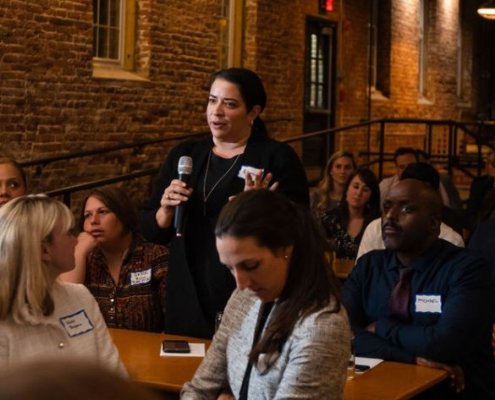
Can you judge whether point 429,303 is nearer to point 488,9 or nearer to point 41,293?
point 41,293

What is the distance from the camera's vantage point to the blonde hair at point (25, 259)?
2.89 meters

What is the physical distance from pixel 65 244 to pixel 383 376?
1219mm

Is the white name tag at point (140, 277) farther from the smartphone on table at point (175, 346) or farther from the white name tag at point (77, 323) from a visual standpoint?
the white name tag at point (77, 323)

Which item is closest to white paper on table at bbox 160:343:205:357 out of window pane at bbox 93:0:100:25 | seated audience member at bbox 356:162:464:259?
seated audience member at bbox 356:162:464:259

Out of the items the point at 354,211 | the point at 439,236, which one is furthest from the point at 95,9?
the point at 439,236

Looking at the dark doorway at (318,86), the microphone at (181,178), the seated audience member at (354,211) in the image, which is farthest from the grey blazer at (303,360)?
the dark doorway at (318,86)

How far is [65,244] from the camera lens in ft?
10.2

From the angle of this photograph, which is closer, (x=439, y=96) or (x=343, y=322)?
(x=343, y=322)

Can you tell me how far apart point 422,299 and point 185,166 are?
1.05m

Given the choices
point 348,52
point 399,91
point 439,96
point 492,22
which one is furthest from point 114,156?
point 492,22

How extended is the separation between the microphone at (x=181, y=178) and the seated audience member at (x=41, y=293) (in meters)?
0.69

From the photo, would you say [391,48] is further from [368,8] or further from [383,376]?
[383,376]

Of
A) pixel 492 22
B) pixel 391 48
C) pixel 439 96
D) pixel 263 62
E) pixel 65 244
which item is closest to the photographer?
pixel 65 244

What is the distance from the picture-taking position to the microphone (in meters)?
3.87
